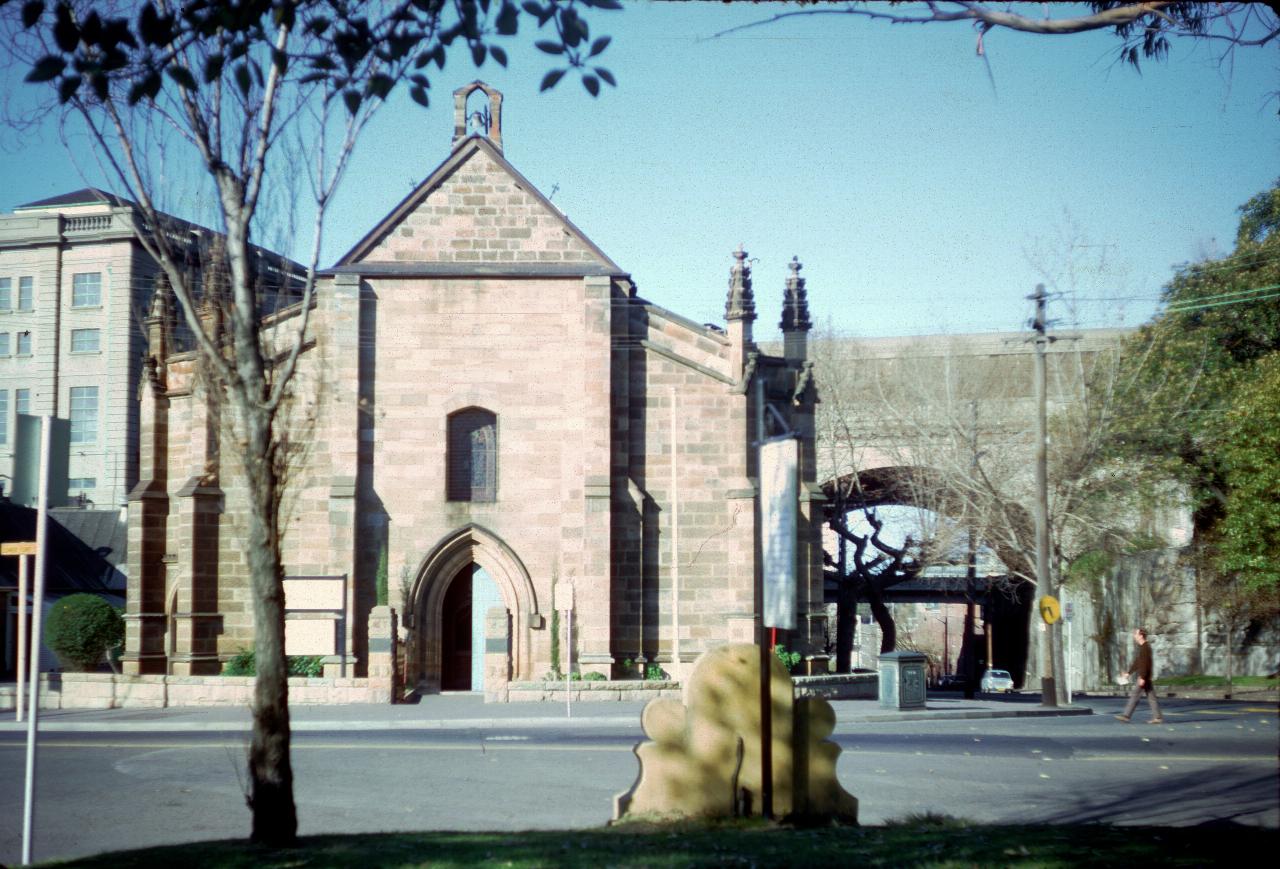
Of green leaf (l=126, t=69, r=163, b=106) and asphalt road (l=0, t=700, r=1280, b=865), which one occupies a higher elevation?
green leaf (l=126, t=69, r=163, b=106)

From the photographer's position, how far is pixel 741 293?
3130 centimetres

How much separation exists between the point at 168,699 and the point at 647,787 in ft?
66.8

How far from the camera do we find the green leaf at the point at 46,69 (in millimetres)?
7480

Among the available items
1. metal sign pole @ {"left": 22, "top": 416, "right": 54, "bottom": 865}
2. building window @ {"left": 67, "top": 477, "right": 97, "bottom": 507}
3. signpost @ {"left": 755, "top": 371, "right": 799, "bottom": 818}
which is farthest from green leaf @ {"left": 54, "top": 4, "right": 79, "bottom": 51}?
building window @ {"left": 67, "top": 477, "right": 97, "bottom": 507}

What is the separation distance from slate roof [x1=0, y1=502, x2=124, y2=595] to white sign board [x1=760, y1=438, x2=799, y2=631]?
35.8 meters

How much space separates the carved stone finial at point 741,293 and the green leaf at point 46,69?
24.2 meters

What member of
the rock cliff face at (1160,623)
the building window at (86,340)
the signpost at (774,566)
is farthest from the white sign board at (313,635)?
the building window at (86,340)

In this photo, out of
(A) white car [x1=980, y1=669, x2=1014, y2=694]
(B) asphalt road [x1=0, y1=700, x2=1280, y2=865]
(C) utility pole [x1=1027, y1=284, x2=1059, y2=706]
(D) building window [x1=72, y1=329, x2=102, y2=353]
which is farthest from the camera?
(D) building window [x1=72, y1=329, x2=102, y2=353]

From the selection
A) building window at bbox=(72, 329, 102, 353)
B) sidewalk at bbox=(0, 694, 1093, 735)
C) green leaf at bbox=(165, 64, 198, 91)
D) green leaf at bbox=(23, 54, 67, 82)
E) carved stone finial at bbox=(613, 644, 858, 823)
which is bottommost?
sidewalk at bbox=(0, 694, 1093, 735)

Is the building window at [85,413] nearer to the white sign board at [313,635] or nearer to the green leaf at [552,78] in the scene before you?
the white sign board at [313,635]

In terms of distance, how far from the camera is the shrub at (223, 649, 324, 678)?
29281 mm

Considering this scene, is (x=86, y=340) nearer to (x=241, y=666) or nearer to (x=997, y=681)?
(x=241, y=666)

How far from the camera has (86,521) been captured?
169ft

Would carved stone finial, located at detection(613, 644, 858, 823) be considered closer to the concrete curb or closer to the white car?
the concrete curb
